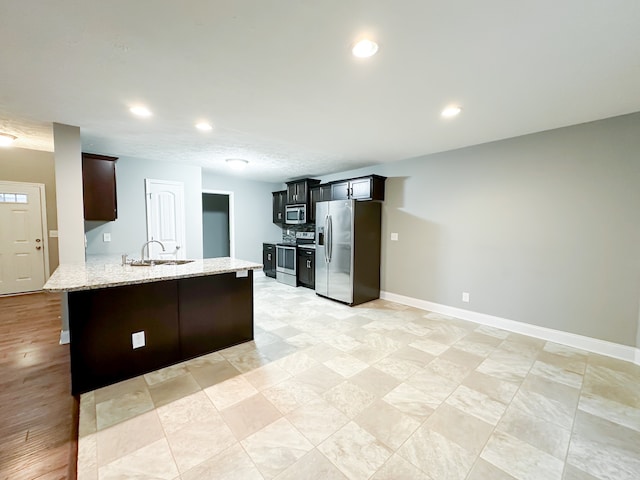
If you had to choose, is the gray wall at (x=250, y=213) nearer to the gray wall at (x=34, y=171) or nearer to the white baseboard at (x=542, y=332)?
the gray wall at (x=34, y=171)

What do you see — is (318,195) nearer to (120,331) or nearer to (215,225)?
(215,225)

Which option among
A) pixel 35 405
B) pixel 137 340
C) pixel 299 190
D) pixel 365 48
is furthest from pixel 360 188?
pixel 35 405

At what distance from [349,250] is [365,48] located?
306cm

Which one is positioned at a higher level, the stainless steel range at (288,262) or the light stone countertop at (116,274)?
the light stone countertop at (116,274)

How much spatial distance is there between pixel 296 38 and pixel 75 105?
232 cm

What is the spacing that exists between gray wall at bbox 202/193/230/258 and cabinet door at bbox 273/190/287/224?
5.21 ft

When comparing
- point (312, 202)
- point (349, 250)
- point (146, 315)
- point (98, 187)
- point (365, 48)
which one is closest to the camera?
point (365, 48)

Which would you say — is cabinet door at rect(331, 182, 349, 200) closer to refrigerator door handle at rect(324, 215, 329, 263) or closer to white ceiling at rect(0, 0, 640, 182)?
refrigerator door handle at rect(324, 215, 329, 263)

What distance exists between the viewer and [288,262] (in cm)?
592

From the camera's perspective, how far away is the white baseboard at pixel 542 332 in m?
2.70

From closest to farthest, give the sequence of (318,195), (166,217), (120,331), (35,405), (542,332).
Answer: (35,405) < (120,331) < (542,332) < (166,217) < (318,195)

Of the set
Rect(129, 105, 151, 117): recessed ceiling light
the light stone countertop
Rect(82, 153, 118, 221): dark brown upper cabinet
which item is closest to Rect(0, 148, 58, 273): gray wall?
Rect(82, 153, 118, 221): dark brown upper cabinet

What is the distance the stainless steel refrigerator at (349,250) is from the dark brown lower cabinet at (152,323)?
187 cm

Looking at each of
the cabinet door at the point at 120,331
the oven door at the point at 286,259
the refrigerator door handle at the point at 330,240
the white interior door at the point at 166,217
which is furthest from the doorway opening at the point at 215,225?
the cabinet door at the point at 120,331
